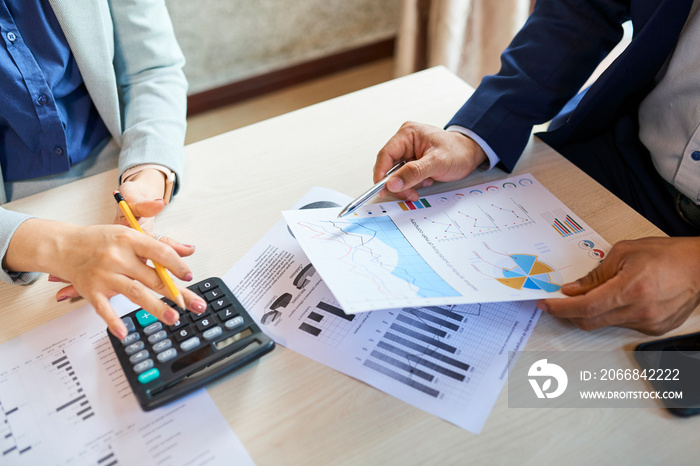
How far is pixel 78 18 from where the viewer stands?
2.64ft

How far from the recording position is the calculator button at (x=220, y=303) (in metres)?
0.61

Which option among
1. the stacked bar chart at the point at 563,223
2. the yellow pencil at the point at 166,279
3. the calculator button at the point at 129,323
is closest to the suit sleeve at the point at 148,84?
the yellow pencil at the point at 166,279

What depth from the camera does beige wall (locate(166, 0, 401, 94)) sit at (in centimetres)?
203

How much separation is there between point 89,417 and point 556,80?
827mm

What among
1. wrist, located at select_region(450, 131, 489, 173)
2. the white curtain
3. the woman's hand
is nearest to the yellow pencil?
the woman's hand

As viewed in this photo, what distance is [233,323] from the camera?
0.59m

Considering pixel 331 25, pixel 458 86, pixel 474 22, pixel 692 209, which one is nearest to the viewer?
pixel 692 209

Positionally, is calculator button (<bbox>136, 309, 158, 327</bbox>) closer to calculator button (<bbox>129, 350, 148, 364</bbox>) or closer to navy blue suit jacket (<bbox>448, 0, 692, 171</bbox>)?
calculator button (<bbox>129, 350, 148, 364</bbox>)

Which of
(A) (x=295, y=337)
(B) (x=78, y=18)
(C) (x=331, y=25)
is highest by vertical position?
(B) (x=78, y=18)

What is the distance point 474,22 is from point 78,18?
1.49m

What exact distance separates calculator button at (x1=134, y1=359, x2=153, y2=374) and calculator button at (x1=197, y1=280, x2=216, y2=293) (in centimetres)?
11

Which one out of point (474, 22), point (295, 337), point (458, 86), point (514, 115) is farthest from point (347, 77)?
point (295, 337)

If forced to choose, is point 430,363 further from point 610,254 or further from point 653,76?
point 653,76

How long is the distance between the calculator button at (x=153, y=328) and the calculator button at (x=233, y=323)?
8 centimetres
